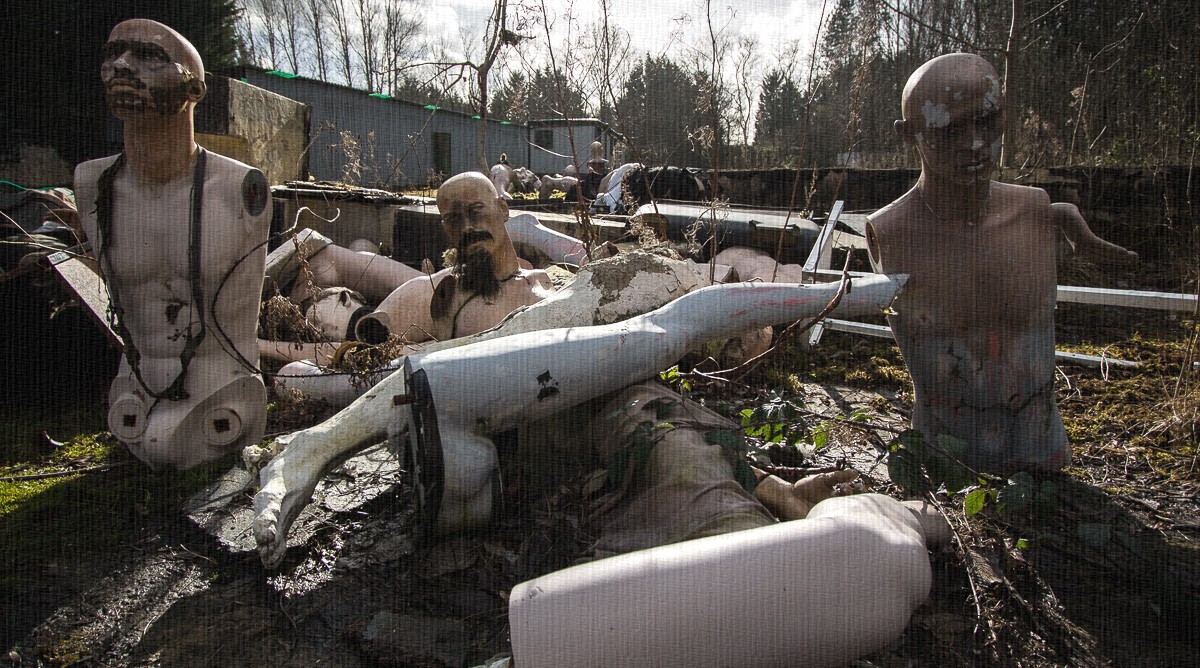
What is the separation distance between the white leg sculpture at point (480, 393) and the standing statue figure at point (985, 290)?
1.90 ft

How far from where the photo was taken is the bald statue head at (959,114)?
200cm

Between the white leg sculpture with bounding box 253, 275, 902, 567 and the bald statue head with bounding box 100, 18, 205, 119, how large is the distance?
136cm

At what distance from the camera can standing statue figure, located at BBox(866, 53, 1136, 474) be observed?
7.09 feet

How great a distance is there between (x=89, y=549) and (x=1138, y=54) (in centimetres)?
1009

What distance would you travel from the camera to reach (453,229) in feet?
10.8

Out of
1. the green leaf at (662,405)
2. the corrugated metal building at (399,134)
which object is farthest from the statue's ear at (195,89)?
the corrugated metal building at (399,134)

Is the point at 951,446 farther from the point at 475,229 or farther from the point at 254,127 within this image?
the point at 254,127

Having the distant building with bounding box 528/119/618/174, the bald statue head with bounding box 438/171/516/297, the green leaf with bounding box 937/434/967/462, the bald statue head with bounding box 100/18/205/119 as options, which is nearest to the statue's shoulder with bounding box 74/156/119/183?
the bald statue head with bounding box 100/18/205/119

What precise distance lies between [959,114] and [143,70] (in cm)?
261

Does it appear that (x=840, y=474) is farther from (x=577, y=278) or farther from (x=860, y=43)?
(x=860, y=43)

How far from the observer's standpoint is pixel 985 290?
85.7 inches

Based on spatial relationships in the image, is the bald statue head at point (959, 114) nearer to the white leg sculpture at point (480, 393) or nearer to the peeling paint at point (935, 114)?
the peeling paint at point (935, 114)

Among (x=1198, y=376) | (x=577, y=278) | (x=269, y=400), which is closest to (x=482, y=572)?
(x=577, y=278)

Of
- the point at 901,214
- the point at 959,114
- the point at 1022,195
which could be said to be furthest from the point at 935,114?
the point at 1022,195
